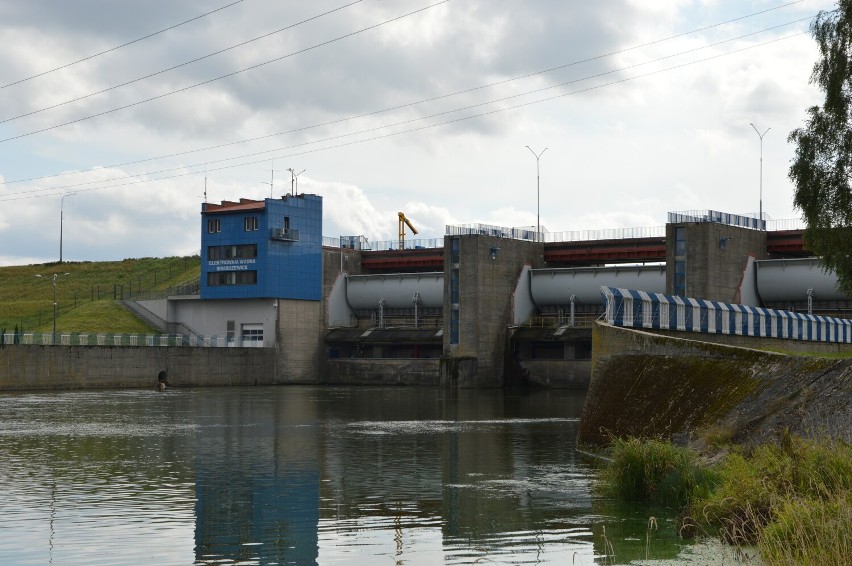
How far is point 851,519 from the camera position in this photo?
15883 millimetres

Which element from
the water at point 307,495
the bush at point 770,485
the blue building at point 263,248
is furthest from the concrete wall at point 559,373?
the bush at point 770,485

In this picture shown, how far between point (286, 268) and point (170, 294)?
52.7 feet

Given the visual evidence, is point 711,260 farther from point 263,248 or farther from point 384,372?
point 263,248

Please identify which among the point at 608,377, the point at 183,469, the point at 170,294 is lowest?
the point at 183,469

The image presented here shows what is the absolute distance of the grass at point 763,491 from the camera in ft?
53.5

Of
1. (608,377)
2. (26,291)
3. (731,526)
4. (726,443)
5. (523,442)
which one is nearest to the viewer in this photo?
(731,526)

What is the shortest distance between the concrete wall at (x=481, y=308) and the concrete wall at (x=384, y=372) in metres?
3.80

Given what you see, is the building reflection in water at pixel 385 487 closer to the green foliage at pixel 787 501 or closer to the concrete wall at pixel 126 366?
the green foliage at pixel 787 501

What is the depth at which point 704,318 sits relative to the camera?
5803cm

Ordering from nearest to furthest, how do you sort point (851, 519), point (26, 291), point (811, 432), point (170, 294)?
1. point (851, 519)
2. point (811, 432)
3. point (170, 294)
4. point (26, 291)

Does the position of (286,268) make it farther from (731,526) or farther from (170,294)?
(731,526)

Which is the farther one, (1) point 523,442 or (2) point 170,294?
(2) point 170,294

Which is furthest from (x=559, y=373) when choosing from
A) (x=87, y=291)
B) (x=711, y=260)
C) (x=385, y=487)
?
(x=87, y=291)

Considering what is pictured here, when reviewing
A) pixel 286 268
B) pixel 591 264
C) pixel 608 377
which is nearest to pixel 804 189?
pixel 608 377
